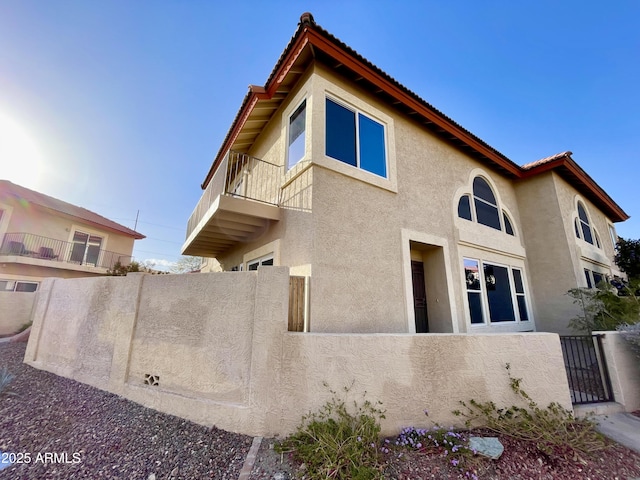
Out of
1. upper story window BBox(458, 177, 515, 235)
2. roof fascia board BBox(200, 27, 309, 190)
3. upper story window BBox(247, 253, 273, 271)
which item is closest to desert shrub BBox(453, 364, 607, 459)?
upper story window BBox(247, 253, 273, 271)

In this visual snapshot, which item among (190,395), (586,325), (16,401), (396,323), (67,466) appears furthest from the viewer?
(586,325)

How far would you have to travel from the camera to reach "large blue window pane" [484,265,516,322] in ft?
27.2

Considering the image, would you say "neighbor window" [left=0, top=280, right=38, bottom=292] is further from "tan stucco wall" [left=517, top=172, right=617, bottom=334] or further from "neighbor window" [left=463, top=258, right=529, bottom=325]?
"tan stucco wall" [left=517, top=172, right=617, bottom=334]

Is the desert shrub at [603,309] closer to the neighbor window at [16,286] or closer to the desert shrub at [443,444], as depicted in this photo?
the desert shrub at [443,444]

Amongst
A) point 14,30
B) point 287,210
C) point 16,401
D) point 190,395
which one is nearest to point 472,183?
point 287,210

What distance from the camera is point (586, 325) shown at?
8.23 metres

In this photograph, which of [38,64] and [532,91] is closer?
[38,64]

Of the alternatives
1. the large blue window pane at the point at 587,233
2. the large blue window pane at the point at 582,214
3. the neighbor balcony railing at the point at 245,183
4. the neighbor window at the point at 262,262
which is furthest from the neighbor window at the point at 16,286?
the large blue window pane at the point at 582,214

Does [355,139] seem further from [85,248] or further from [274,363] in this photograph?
[85,248]

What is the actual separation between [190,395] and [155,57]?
1086 cm

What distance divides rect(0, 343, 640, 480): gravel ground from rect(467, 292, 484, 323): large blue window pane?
12.7ft

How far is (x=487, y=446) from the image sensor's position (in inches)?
135

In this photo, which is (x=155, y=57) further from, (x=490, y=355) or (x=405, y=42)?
(x=490, y=355)

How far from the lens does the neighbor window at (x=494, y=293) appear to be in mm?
7848
